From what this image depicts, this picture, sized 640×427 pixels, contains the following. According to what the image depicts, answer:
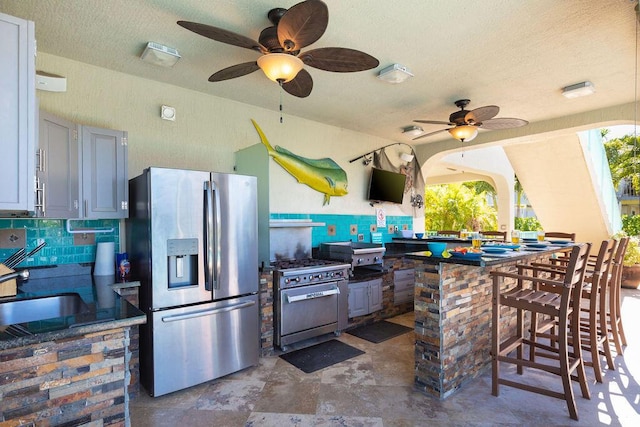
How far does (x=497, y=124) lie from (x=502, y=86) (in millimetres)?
430

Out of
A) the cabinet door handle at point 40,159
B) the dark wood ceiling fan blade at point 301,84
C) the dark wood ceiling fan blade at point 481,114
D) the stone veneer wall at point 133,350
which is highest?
the dark wood ceiling fan blade at point 301,84

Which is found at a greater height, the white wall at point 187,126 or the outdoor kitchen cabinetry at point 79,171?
the white wall at point 187,126

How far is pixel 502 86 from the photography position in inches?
136

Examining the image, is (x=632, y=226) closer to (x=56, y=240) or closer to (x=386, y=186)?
(x=386, y=186)

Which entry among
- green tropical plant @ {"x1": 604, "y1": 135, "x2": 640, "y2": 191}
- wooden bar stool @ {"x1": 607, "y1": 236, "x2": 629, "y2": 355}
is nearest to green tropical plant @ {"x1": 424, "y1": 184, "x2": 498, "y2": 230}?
green tropical plant @ {"x1": 604, "y1": 135, "x2": 640, "y2": 191}

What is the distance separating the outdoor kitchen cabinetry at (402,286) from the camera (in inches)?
185

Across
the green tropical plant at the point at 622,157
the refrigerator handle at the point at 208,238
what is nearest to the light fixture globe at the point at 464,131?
the refrigerator handle at the point at 208,238

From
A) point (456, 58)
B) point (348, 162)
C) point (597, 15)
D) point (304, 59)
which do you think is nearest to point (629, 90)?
point (597, 15)

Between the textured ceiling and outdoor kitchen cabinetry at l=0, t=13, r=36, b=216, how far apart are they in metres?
0.80

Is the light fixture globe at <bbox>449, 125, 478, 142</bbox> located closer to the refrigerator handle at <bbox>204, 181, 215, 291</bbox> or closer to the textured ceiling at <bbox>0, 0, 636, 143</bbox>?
the textured ceiling at <bbox>0, 0, 636, 143</bbox>

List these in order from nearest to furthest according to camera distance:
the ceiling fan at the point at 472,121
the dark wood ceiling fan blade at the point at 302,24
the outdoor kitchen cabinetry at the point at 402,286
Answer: the dark wood ceiling fan blade at the point at 302,24 → the ceiling fan at the point at 472,121 → the outdoor kitchen cabinetry at the point at 402,286

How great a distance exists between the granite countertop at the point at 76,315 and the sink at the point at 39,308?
32 mm

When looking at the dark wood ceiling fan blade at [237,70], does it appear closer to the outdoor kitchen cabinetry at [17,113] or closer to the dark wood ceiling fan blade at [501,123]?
the outdoor kitchen cabinetry at [17,113]

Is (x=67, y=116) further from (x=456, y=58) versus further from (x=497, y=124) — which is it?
(x=497, y=124)
